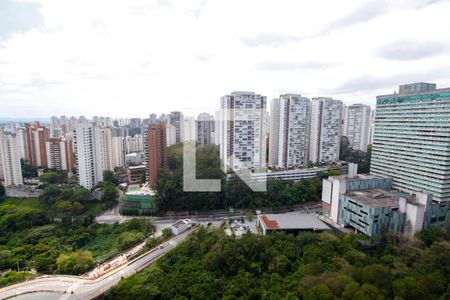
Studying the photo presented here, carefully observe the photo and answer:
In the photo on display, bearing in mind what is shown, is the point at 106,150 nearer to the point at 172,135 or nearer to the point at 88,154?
the point at 88,154

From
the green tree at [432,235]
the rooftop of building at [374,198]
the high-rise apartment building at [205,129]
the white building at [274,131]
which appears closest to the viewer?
the green tree at [432,235]

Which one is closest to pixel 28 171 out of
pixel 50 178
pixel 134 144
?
pixel 50 178

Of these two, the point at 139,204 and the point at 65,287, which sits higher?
the point at 139,204

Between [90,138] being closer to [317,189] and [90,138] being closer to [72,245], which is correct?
[72,245]

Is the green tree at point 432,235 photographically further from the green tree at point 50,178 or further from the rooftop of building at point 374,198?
the green tree at point 50,178

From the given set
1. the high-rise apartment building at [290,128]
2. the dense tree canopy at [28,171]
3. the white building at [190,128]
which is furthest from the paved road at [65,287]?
the dense tree canopy at [28,171]

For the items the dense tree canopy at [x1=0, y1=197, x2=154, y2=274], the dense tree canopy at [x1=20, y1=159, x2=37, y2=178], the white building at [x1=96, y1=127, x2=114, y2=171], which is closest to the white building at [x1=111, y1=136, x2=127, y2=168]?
the white building at [x1=96, y1=127, x2=114, y2=171]

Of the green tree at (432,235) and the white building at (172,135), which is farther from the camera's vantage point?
the white building at (172,135)

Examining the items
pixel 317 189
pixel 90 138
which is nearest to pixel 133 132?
pixel 90 138
